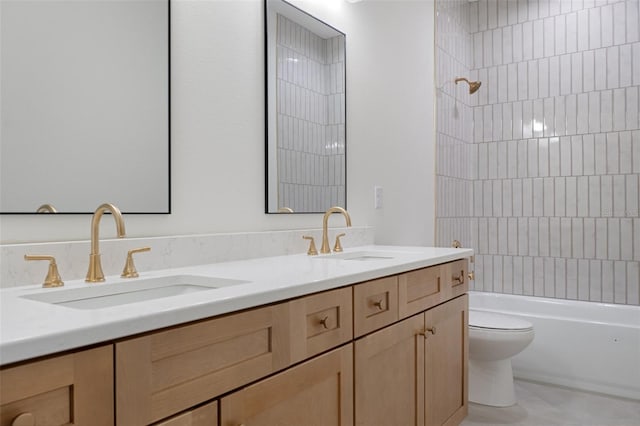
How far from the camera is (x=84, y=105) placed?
4.10ft

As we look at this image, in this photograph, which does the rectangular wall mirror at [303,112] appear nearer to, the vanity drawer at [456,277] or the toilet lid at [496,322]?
the vanity drawer at [456,277]

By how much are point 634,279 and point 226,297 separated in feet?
10.0

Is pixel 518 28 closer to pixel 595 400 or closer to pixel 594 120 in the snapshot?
pixel 594 120

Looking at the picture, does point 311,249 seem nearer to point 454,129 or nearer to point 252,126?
point 252,126

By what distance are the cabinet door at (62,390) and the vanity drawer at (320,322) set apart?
17.7 inches

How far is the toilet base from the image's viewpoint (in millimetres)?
2463

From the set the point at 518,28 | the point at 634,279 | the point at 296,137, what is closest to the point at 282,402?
the point at 296,137

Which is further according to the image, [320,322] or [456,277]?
[456,277]

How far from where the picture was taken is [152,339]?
774 millimetres

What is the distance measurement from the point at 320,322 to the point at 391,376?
45cm

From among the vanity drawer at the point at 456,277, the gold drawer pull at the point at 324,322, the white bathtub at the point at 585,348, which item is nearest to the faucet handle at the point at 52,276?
the gold drawer pull at the point at 324,322

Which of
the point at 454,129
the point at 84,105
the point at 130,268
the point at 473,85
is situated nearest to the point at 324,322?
the point at 130,268

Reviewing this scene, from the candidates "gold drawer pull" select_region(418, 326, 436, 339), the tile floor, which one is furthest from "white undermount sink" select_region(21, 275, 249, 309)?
the tile floor

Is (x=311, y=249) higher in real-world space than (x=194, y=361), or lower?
higher
